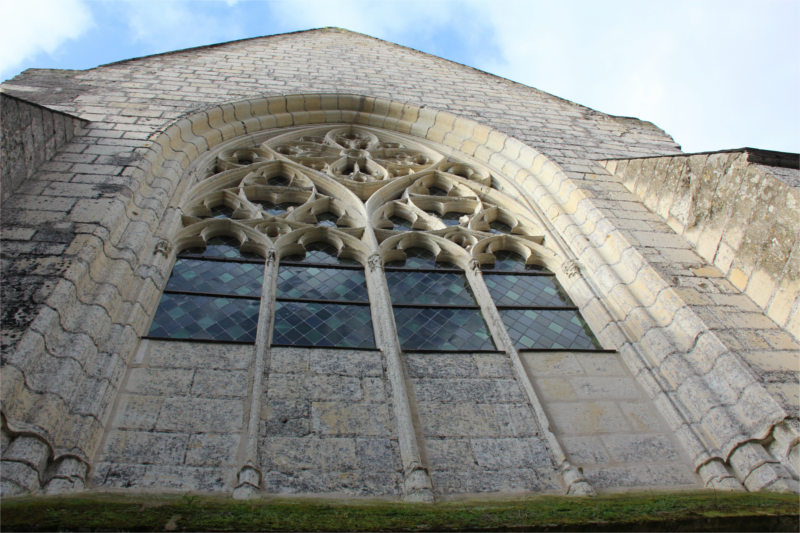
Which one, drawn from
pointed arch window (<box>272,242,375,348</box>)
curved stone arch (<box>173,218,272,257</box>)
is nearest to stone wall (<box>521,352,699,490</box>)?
pointed arch window (<box>272,242,375,348</box>)

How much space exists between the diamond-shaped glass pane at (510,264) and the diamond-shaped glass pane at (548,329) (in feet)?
2.28

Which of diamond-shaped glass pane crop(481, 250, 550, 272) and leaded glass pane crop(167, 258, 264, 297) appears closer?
leaded glass pane crop(167, 258, 264, 297)

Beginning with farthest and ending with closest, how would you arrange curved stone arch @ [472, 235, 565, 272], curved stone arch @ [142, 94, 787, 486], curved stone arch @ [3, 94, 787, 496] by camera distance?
curved stone arch @ [472, 235, 565, 272], curved stone arch @ [142, 94, 787, 486], curved stone arch @ [3, 94, 787, 496]

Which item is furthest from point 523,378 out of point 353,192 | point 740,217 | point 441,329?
point 353,192

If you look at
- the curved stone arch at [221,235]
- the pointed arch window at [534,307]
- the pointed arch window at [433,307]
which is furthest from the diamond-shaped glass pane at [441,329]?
the curved stone arch at [221,235]

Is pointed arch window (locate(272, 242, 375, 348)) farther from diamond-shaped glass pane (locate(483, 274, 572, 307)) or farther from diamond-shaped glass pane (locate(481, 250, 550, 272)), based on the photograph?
diamond-shaped glass pane (locate(481, 250, 550, 272))

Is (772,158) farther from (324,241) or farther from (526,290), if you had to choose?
(324,241)

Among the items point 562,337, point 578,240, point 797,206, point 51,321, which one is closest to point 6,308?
point 51,321

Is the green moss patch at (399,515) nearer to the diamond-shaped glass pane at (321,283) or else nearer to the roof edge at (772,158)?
the diamond-shaped glass pane at (321,283)

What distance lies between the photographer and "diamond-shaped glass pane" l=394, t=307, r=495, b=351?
15.6ft

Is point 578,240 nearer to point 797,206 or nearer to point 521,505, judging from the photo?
point 797,206

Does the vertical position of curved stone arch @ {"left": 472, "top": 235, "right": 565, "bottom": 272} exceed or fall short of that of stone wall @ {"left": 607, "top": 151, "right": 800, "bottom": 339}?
it falls short

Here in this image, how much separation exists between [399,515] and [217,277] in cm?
330

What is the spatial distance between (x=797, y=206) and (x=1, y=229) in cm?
552
